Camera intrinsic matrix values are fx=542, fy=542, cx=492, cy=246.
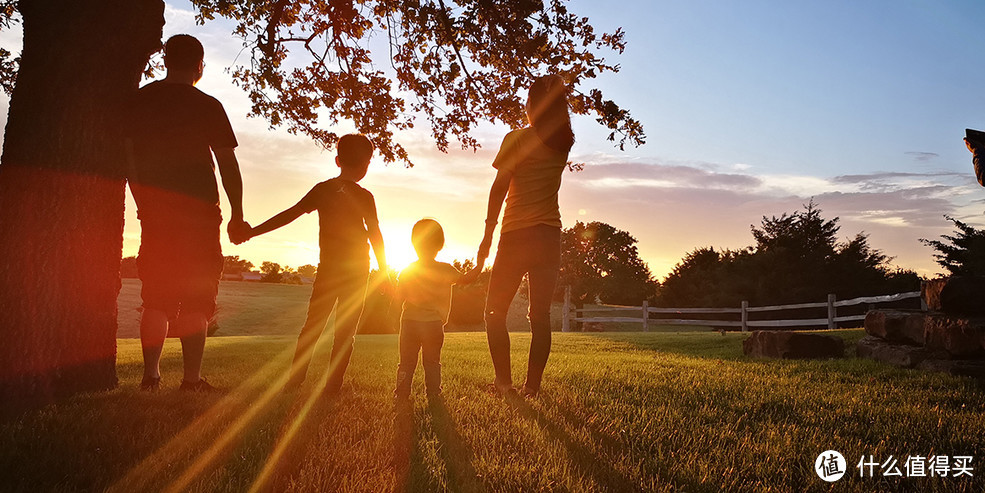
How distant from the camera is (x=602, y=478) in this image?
2453mm

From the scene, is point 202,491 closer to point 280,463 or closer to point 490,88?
point 280,463

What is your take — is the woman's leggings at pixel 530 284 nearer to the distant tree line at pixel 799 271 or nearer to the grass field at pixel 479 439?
the grass field at pixel 479 439

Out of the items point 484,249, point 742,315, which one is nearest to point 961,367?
point 484,249

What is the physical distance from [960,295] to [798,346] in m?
2.46

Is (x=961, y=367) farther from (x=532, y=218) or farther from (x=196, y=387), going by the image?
(x=196, y=387)

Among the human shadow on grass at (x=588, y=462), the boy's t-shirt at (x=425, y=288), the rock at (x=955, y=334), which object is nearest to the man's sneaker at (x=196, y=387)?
the boy's t-shirt at (x=425, y=288)

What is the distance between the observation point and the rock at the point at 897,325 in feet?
23.5

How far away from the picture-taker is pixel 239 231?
4277 millimetres

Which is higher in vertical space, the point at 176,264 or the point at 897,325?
the point at 176,264

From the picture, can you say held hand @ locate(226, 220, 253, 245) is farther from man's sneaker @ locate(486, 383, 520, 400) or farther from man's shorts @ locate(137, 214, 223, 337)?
man's sneaker @ locate(486, 383, 520, 400)

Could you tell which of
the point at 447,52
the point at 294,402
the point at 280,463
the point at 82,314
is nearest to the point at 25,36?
the point at 82,314

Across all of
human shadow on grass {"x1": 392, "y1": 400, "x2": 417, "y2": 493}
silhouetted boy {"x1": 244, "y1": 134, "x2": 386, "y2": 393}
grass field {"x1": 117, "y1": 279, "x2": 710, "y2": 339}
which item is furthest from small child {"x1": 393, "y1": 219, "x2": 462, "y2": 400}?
grass field {"x1": 117, "y1": 279, "x2": 710, "y2": 339}

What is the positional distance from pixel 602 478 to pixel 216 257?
3.15 m

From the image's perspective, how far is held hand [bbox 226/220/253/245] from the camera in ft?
14.0
